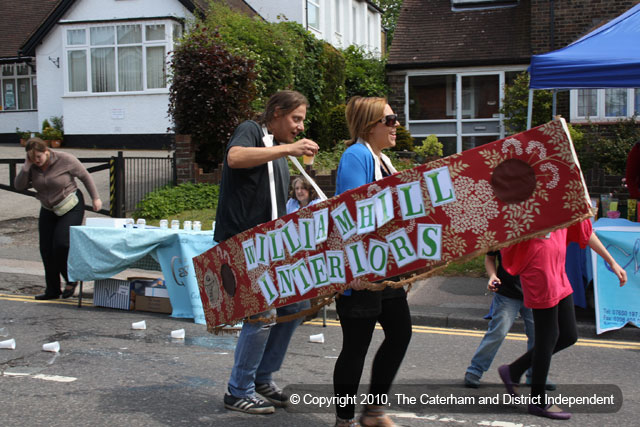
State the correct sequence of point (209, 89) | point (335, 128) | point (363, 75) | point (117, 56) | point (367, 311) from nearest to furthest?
point (367, 311)
point (209, 89)
point (335, 128)
point (117, 56)
point (363, 75)

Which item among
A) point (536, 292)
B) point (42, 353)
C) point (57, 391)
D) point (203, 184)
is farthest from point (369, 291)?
point (203, 184)

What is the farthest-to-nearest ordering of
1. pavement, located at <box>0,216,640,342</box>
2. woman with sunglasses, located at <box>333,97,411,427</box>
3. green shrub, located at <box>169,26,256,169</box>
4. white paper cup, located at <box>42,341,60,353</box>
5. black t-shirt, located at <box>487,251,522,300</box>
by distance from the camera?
green shrub, located at <box>169,26,256,169</box> < pavement, located at <box>0,216,640,342</box> < white paper cup, located at <box>42,341,60,353</box> < black t-shirt, located at <box>487,251,522,300</box> < woman with sunglasses, located at <box>333,97,411,427</box>

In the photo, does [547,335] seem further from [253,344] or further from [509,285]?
[253,344]

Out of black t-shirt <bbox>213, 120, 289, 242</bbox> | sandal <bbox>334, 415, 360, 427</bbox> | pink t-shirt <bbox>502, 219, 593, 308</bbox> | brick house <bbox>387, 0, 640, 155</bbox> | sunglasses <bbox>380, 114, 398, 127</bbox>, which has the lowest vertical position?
sandal <bbox>334, 415, 360, 427</bbox>

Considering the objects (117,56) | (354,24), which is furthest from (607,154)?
(354,24)

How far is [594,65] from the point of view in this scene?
303 inches

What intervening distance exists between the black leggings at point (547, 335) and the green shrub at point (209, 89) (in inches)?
380

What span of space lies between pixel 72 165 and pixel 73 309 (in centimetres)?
164

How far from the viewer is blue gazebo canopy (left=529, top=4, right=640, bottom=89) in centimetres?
759

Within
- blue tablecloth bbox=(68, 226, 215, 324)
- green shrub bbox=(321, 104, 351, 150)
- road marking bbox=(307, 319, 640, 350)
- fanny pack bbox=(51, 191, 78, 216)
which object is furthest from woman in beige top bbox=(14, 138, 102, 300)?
green shrub bbox=(321, 104, 351, 150)

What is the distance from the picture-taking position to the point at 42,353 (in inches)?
225

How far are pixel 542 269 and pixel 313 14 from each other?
21842 millimetres

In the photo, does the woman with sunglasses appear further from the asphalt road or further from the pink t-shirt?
the pink t-shirt

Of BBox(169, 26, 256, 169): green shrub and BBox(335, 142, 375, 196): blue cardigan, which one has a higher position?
BBox(169, 26, 256, 169): green shrub
